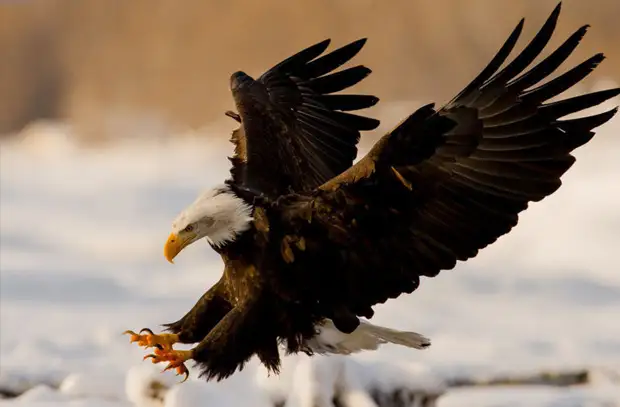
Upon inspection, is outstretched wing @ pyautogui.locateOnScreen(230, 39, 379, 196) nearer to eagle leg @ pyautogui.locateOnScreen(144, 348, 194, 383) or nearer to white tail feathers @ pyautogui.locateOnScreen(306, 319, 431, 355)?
white tail feathers @ pyautogui.locateOnScreen(306, 319, 431, 355)

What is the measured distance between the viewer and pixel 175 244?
4.05 m

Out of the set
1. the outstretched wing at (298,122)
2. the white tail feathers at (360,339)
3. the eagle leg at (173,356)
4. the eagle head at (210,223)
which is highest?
the outstretched wing at (298,122)

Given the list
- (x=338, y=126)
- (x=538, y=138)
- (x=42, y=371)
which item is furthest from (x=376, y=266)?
(x=42, y=371)

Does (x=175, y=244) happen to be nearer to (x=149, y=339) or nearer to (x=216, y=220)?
(x=216, y=220)

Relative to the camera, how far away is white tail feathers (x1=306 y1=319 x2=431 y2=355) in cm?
448

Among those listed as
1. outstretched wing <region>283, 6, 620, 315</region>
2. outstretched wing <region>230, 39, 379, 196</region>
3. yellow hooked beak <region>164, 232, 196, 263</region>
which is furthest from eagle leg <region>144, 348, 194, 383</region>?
outstretched wing <region>230, 39, 379, 196</region>

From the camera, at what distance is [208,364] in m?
4.15

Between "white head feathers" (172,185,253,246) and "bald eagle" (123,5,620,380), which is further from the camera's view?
"white head feathers" (172,185,253,246)

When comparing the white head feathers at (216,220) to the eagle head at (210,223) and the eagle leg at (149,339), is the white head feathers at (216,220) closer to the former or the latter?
the eagle head at (210,223)

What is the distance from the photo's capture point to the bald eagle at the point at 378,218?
3748 mm

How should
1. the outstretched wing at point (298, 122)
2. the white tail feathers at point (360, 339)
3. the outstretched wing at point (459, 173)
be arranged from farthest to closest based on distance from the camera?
Answer: the outstretched wing at point (298, 122) < the white tail feathers at point (360, 339) < the outstretched wing at point (459, 173)

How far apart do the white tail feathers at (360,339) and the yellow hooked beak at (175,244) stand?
2.28ft

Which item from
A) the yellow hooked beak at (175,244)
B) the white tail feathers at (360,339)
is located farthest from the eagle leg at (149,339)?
the white tail feathers at (360,339)

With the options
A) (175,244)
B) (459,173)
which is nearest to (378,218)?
(459,173)
